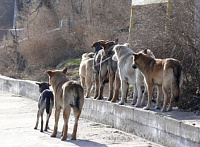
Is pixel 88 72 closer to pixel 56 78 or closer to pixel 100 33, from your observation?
A: pixel 56 78

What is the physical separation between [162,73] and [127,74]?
6.54ft

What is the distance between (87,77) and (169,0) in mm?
3477

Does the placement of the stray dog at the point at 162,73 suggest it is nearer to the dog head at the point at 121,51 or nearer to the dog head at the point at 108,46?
the dog head at the point at 121,51

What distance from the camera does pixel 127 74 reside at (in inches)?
608

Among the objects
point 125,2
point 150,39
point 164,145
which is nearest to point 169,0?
point 150,39

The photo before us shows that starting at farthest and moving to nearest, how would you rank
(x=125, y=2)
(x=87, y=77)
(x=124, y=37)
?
(x=125, y=2) → (x=124, y=37) → (x=87, y=77)

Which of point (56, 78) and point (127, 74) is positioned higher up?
point (127, 74)

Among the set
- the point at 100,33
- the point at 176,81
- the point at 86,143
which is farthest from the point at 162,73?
the point at 100,33

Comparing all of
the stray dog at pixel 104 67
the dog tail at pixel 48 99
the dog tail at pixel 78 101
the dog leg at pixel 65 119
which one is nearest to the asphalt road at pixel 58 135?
the dog leg at pixel 65 119

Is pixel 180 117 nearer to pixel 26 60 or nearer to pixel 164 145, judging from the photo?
pixel 164 145

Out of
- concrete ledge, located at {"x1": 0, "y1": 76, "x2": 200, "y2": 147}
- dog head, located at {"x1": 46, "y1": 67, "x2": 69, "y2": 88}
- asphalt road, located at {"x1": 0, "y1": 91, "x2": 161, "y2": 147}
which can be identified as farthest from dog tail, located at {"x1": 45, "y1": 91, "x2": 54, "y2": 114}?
concrete ledge, located at {"x1": 0, "y1": 76, "x2": 200, "y2": 147}

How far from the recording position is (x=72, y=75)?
2370 centimetres

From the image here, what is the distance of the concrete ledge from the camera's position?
1201cm

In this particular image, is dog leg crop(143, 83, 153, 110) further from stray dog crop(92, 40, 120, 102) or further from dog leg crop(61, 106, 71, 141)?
stray dog crop(92, 40, 120, 102)
